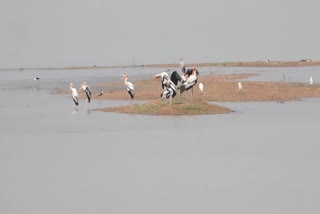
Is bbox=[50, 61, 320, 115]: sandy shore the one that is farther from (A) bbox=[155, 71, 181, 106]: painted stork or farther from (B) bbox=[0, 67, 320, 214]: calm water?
(B) bbox=[0, 67, 320, 214]: calm water

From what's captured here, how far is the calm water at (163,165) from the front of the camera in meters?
13.1

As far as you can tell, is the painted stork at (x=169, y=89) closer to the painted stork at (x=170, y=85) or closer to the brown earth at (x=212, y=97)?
the painted stork at (x=170, y=85)

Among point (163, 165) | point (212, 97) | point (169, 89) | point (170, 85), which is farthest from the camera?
point (212, 97)

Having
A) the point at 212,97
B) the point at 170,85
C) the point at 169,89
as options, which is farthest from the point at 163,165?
the point at 212,97

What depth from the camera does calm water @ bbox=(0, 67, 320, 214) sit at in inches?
517

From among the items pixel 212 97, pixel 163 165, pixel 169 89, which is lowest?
pixel 212 97

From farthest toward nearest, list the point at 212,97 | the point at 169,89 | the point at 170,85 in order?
the point at 212,97 < the point at 169,89 < the point at 170,85

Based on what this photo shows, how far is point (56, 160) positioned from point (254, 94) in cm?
2684

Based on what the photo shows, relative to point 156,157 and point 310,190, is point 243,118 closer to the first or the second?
point 156,157

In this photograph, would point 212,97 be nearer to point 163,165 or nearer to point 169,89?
point 169,89

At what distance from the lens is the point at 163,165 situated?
17.2 meters

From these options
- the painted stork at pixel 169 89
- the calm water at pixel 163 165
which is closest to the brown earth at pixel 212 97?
the painted stork at pixel 169 89

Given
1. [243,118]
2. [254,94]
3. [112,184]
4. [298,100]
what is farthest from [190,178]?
[254,94]

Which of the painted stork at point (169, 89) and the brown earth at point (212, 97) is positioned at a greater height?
the painted stork at point (169, 89)
